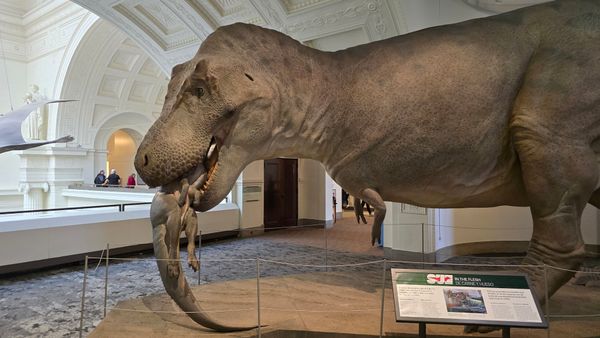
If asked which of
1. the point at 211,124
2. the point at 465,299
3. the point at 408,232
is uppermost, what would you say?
the point at 211,124

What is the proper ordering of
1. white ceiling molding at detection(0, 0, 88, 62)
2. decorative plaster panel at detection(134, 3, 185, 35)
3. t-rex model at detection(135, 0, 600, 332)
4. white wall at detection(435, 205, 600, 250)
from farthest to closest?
white ceiling molding at detection(0, 0, 88, 62)
decorative plaster panel at detection(134, 3, 185, 35)
white wall at detection(435, 205, 600, 250)
t-rex model at detection(135, 0, 600, 332)

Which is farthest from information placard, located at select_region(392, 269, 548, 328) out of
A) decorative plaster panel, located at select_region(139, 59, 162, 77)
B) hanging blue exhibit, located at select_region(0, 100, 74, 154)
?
decorative plaster panel, located at select_region(139, 59, 162, 77)

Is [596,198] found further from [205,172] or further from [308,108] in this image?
[205,172]

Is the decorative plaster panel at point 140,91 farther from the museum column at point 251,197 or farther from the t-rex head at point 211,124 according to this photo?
the t-rex head at point 211,124

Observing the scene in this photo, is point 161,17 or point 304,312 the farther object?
point 161,17

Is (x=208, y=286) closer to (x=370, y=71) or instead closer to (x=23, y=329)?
(x=370, y=71)

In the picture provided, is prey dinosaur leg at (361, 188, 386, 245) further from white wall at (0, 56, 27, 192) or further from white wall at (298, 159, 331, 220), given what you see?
white wall at (0, 56, 27, 192)

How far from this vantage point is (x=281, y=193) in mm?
10625

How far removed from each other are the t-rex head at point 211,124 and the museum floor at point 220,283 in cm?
55

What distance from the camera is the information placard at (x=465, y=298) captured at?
1440mm

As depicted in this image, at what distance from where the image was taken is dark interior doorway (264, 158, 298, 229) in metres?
10.2

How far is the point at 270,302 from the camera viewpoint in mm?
2275

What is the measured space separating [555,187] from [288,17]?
20.8 ft

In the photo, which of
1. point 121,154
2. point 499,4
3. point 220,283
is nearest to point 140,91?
point 121,154
